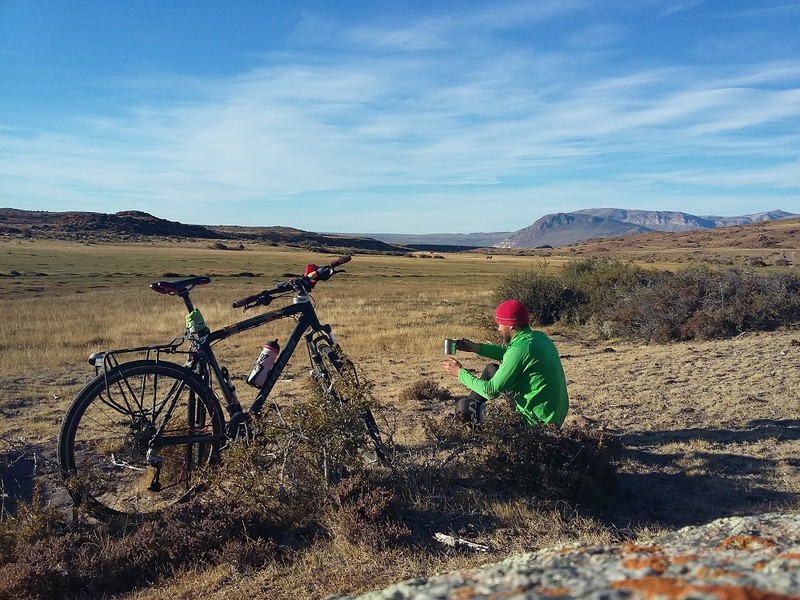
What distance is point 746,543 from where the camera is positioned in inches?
69.6

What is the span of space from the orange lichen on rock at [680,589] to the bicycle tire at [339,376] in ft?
10.1

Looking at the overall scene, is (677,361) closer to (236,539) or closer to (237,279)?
(236,539)

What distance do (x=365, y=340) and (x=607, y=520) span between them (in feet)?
36.8

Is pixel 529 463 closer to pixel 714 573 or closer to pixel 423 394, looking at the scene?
pixel 714 573

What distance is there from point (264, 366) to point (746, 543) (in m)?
3.68

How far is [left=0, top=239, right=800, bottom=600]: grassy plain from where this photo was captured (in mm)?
3494

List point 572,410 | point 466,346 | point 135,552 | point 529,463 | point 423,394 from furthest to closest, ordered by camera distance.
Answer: point 423,394
point 572,410
point 466,346
point 529,463
point 135,552

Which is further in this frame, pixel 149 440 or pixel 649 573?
pixel 149 440

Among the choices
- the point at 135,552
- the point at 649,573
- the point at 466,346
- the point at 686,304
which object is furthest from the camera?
the point at 686,304

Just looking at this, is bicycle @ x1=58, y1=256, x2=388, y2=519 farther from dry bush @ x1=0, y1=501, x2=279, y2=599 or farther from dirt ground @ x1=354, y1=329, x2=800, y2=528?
dirt ground @ x1=354, y1=329, x2=800, y2=528

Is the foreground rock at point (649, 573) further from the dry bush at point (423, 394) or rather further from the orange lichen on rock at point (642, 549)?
the dry bush at point (423, 394)

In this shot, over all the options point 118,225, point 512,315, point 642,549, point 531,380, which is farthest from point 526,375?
point 118,225

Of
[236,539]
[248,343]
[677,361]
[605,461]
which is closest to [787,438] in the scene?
[605,461]

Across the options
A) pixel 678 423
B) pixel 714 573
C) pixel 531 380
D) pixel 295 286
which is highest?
pixel 295 286
